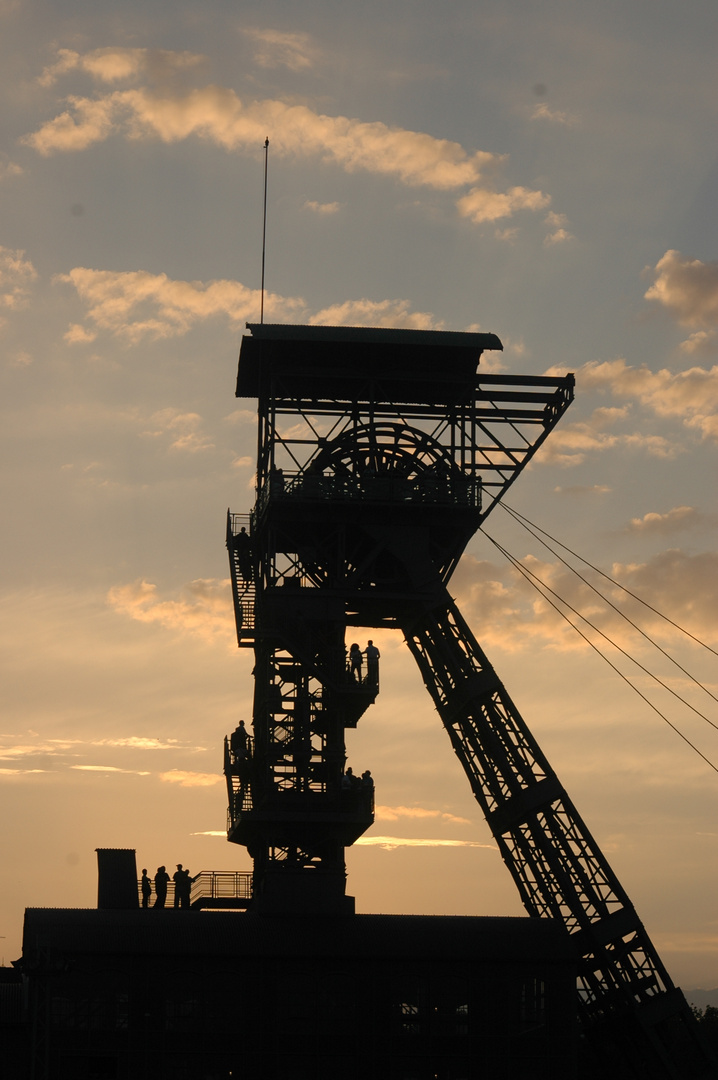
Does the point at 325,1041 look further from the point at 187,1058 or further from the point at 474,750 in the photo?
the point at 474,750

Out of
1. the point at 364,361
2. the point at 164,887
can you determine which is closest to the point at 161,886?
the point at 164,887

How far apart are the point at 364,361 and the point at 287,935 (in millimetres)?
19750

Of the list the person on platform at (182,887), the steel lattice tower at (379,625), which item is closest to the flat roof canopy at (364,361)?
the steel lattice tower at (379,625)

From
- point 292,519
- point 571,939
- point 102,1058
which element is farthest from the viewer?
point 292,519

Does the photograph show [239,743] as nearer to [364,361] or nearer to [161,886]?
[161,886]

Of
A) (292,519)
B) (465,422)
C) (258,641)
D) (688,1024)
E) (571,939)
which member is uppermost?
(465,422)

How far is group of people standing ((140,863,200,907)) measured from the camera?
48438 millimetres

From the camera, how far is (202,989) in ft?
140

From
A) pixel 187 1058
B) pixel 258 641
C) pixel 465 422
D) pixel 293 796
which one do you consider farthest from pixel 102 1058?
pixel 465 422

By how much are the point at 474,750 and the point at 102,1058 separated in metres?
15.5

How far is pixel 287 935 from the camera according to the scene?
43594 mm

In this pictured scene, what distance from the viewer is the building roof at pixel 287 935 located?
4259 cm

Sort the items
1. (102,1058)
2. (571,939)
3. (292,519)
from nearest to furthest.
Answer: (102,1058) → (571,939) → (292,519)

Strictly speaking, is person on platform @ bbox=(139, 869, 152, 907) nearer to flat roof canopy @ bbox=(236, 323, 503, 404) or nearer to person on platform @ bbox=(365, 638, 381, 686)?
person on platform @ bbox=(365, 638, 381, 686)
